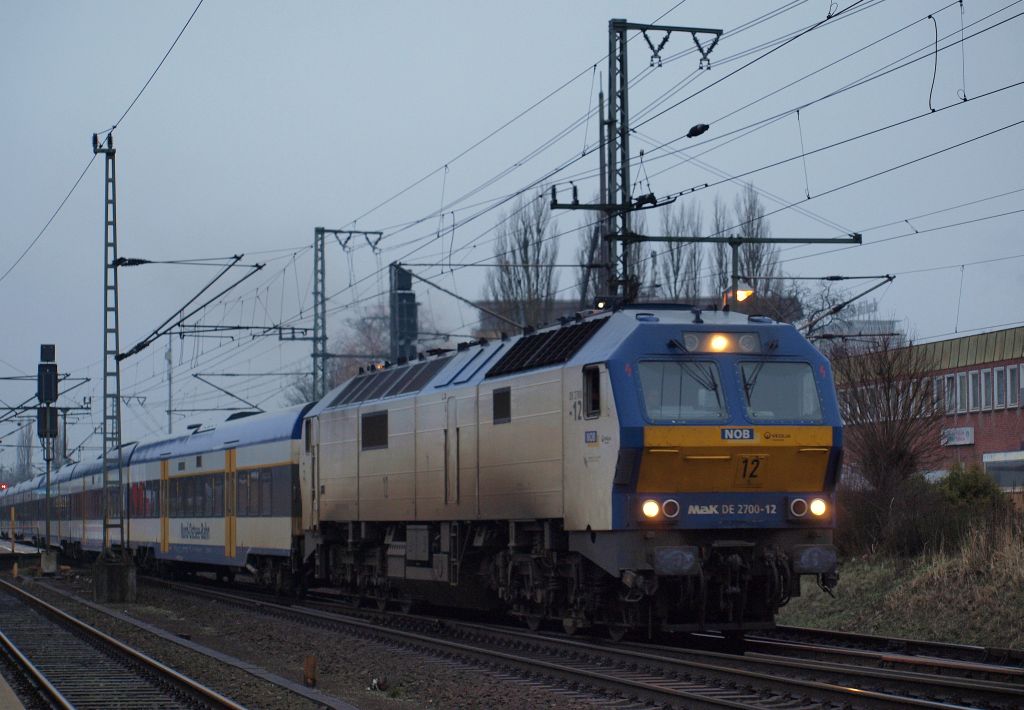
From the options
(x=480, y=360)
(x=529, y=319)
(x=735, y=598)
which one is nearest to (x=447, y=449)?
(x=480, y=360)

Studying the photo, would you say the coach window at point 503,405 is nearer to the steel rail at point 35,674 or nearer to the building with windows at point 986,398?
the steel rail at point 35,674

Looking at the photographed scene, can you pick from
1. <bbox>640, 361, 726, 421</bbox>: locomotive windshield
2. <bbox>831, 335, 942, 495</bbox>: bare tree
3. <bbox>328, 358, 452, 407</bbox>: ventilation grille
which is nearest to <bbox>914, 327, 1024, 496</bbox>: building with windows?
<bbox>831, 335, 942, 495</bbox>: bare tree

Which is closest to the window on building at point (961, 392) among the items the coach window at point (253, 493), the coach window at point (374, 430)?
the coach window at point (253, 493)

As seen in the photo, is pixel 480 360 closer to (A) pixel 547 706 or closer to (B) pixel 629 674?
(B) pixel 629 674

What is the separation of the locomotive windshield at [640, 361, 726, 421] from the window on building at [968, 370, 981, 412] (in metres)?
38.7

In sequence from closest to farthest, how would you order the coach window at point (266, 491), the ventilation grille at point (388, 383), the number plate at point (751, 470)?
the number plate at point (751, 470) < the ventilation grille at point (388, 383) < the coach window at point (266, 491)

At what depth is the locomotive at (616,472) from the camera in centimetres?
1572

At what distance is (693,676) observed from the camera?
14.0 m

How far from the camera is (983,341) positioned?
51.6 metres

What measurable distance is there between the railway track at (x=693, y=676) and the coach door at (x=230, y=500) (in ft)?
41.0

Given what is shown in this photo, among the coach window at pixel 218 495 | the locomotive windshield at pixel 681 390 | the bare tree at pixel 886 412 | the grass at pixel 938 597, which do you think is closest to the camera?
the locomotive windshield at pixel 681 390

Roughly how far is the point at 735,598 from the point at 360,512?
9.27 m

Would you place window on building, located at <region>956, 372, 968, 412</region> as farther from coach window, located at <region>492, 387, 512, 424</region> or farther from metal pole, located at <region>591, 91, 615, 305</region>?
coach window, located at <region>492, 387, 512, 424</region>

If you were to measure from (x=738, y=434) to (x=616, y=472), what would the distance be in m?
1.52
